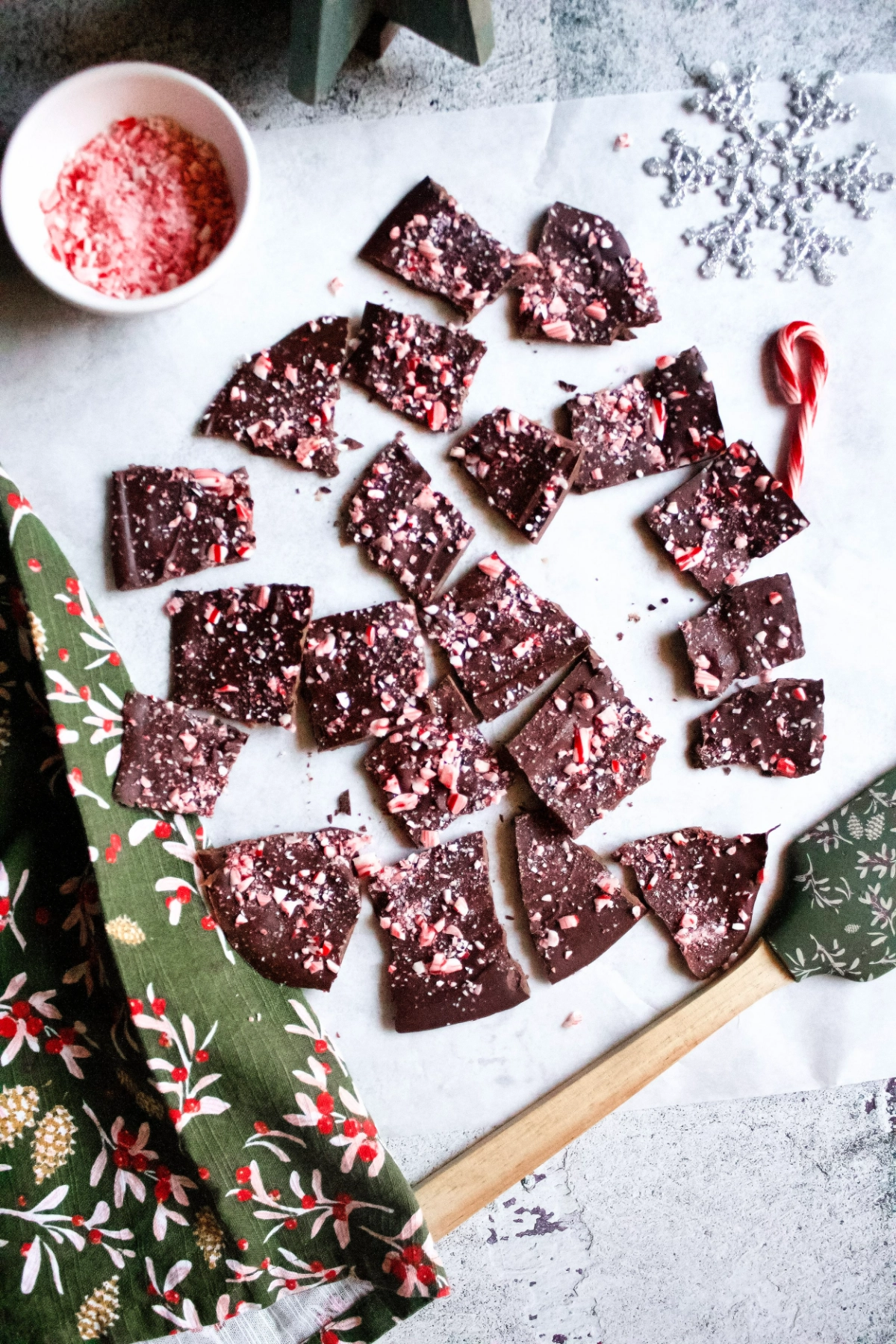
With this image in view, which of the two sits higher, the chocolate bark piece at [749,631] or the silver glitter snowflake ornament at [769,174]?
the silver glitter snowflake ornament at [769,174]

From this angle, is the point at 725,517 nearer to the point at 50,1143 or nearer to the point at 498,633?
the point at 498,633

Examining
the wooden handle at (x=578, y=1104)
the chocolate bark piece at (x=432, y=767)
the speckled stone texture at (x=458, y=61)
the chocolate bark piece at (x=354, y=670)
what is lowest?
the wooden handle at (x=578, y=1104)

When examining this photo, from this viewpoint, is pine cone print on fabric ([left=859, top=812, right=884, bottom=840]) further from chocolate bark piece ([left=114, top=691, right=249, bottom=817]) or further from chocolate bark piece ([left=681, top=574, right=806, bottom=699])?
chocolate bark piece ([left=114, top=691, right=249, bottom=817])

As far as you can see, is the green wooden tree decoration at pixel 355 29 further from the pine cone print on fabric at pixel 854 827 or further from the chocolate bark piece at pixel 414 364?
the pine cone print on fabric at pixel 854 827

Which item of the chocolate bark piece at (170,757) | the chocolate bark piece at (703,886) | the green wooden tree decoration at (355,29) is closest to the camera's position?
the green wooden tree decoration at (355,29)

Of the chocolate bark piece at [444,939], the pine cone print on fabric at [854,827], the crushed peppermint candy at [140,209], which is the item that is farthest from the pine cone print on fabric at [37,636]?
the pine cone print on fabric at [854,827]

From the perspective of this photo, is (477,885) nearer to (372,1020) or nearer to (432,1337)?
(372,1020)

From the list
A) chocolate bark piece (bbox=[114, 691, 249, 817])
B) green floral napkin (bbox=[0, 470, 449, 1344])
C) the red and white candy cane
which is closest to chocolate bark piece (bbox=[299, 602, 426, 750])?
chocolate bark piece (bbox=[114, 691, 249, 817])
